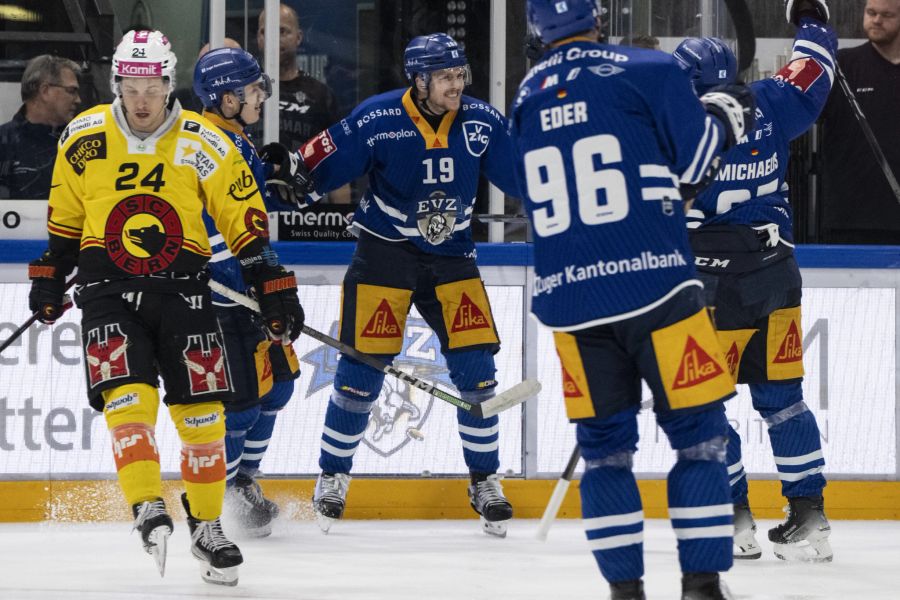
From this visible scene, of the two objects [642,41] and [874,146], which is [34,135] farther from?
[874,146]

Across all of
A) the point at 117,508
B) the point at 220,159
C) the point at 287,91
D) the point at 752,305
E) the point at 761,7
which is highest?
the point at 761,7

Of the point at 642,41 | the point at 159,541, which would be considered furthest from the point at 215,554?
the point at 642,41

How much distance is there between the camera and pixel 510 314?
197 inches

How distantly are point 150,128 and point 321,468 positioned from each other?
148 centimetres

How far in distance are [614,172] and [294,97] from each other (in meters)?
2.75

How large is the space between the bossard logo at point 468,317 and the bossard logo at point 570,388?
5.26 feet

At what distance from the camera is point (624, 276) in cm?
292

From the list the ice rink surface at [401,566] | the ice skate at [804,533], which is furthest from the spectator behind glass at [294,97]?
the ice skate at [804,533]

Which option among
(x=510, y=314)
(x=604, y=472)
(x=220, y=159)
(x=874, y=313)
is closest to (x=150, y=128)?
(x=220, y=159)

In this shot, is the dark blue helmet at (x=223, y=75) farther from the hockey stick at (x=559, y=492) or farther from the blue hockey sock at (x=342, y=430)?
the hockey stick at (x=559, y=492)

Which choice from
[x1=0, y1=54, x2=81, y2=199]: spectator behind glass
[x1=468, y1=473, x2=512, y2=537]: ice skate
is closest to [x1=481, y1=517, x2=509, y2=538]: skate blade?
[x1=468, y1=473, x2=512, y2=537]: ice skate

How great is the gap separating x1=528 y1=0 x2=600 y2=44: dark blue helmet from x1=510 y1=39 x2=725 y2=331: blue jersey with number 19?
0.12 feet

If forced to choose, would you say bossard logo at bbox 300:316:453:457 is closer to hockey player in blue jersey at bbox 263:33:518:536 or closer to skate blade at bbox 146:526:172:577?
hockey player in blue jersey at bbox 263:33:518:536

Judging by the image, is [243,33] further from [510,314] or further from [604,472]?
[604,472]
